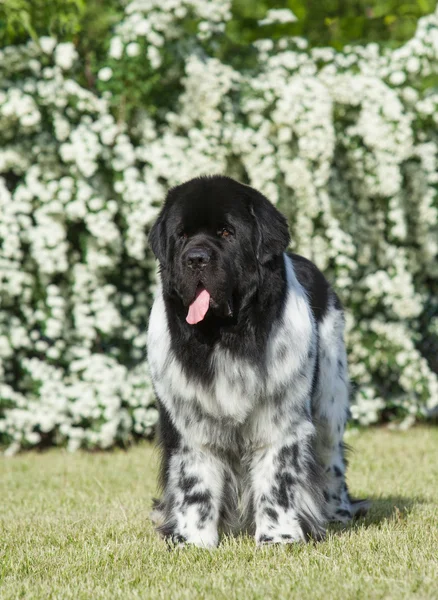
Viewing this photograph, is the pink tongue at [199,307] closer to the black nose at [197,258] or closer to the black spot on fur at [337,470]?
the black nose at [197,258]

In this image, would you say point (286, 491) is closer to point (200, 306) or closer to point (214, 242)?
point (200, 306)

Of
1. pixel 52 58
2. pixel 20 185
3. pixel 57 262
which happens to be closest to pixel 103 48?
pixel 52 58

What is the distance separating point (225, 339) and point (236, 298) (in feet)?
0.57

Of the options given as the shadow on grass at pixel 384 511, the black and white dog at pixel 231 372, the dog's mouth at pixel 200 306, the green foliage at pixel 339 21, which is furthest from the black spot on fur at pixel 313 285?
the green foliage at pixel 339 21

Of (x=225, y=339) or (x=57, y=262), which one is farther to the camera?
(x=57, y=262)

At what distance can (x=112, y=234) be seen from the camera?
6.36 m

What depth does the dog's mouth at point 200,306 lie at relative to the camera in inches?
139

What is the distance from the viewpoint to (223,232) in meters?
3.68

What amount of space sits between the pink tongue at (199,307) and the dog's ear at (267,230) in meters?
0.28

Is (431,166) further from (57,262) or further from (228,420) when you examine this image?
(228,420)

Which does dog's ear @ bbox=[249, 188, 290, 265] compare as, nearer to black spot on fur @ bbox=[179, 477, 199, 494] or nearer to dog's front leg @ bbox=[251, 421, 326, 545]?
Result: dog's front leg @ bbox=[251, 421, 326, 545]

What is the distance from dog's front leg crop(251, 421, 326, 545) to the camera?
3693 mm

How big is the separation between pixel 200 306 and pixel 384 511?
1.61 meters

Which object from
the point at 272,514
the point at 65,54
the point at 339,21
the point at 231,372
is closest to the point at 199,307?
the point at 231,372
